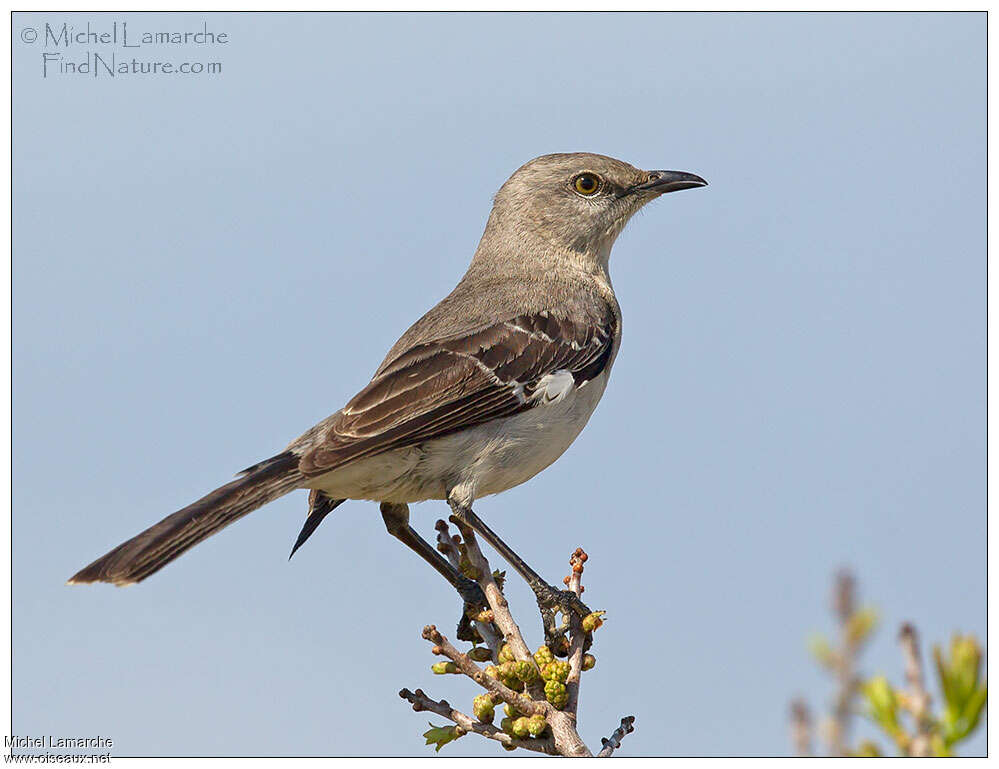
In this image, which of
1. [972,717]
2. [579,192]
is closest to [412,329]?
[579,192]

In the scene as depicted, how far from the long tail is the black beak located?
373 cm

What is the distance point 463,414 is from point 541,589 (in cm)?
110

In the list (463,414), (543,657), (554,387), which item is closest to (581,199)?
(554,387)

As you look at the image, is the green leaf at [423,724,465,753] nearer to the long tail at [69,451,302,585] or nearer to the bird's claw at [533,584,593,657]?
the bird's claw at [533,584,593,657]

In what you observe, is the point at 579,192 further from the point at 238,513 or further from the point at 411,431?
the point at 238,513

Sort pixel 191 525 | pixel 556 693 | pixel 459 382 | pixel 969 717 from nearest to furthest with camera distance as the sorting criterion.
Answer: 1. pixel 969 717
2. pixel 556 693
3. pixel 191 525
4. pixel 459 382

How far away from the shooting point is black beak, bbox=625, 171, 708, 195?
8.76m

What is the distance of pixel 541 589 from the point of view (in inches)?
253

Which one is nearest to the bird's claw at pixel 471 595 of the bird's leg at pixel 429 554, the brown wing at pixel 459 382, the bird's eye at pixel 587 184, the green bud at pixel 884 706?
the bird's leg at pixel 429 554

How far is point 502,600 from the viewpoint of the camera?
18.1 feet

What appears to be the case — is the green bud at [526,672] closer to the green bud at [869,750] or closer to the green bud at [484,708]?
the green bud at [484,708]

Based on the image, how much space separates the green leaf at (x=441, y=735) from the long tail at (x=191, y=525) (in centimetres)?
174

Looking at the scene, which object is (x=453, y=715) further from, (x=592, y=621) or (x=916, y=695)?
A: (x=916, y=695)

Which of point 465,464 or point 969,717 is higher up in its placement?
point 465,464
